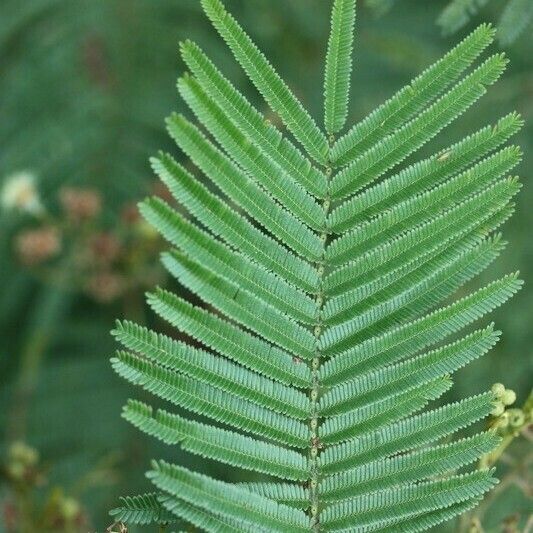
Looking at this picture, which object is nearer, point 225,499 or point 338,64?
point 225,499

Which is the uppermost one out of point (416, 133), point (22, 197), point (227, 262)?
point (22, 197)

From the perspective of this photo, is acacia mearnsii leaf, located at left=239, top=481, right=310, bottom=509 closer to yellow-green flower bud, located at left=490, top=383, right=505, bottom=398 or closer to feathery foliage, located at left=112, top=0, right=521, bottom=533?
feathery foliage, located at left=112, top=0, right=521, bottom=533

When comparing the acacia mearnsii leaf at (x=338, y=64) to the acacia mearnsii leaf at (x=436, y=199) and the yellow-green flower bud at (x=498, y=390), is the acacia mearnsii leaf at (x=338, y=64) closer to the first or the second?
the acacia mearnsii leaf at (x=436, y=199)

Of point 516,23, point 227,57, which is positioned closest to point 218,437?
point 516,23

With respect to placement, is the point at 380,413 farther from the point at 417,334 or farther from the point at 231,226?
the point at 231,226

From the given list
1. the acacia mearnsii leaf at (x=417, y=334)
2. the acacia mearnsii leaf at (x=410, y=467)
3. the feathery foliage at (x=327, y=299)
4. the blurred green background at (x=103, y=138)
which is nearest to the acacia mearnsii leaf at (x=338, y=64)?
the feathery foliage at (x=327, y=299)

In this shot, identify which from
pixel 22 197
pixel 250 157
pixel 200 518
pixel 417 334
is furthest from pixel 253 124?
→ pixel 22 197

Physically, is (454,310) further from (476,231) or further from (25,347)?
(25,347)
